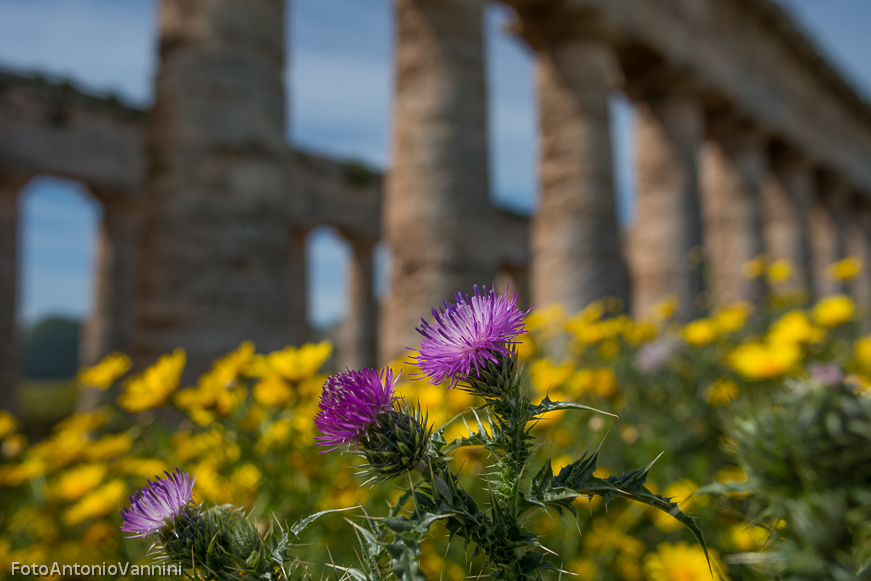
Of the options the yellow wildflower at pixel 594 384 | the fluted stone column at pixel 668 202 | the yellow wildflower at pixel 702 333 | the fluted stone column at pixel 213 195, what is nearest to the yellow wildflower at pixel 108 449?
the yellow wildflower at pixel 594 384

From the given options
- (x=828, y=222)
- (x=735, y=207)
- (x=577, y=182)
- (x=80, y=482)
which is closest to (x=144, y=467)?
(x=80, y=482)

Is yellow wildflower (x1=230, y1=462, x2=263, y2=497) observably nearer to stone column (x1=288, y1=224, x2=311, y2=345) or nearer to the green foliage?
the green foliage

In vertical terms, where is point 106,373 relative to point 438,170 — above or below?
below

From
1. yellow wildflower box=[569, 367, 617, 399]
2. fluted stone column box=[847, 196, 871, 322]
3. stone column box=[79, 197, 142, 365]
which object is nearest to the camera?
yellow wildflower box=[569, 367, 617, 399]

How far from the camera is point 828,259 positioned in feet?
57.6

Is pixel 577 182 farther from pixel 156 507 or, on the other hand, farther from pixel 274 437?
pixel 156 507

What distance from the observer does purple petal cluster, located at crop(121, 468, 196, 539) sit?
0.63 meters

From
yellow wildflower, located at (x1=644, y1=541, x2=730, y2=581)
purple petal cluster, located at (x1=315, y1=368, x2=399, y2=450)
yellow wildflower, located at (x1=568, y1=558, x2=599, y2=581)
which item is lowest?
yellow wildflower, located at (x1=568, y1=558, x2=599, y2=581)

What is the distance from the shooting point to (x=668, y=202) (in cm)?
1086

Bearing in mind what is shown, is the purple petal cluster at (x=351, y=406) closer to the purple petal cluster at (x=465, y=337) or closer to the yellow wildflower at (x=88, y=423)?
the purple petal cluster at (x=465, y=337)

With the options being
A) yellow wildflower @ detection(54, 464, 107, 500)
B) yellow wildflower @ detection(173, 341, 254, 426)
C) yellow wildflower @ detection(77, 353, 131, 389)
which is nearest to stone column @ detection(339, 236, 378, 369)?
yellow wildflower @ detection(77, 353, 131, 389)

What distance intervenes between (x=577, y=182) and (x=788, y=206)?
994 cm

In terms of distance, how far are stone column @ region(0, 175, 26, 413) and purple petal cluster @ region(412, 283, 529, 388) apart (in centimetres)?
1263

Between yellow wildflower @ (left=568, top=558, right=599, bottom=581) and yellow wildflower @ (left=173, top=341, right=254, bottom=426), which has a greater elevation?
yellow wildflower @ (left=173, top=341, right=254, bottom=426)
